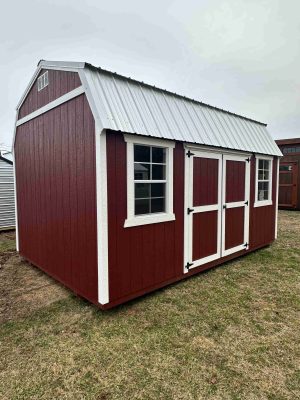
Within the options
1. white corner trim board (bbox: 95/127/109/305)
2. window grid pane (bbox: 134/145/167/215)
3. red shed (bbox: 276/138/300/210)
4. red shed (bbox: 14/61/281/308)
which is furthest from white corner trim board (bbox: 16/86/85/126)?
red shed (bbox: 276/138/300/210)

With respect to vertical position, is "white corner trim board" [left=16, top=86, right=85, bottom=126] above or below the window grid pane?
above

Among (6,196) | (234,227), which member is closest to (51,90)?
(234,227)

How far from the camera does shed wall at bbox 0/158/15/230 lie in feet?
27.9

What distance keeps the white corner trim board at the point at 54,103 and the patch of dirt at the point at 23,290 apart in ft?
9.27

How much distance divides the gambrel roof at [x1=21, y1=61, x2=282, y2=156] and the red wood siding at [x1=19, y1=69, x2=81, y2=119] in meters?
0.11

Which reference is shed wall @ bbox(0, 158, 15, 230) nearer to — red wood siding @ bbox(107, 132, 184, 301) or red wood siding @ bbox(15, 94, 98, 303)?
red wood siding @ bbox(15, 94, 98, 303)

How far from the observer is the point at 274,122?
1550cm

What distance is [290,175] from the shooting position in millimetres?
13156

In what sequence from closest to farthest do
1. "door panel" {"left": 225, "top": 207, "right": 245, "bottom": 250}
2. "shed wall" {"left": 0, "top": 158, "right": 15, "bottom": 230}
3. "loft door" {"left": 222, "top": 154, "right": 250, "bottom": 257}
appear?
"loft door" {"left": 222, "top": 154, "right": 250, "bottom": 257}
"door panel" {"left": 225, "top": 207, "right": 245, "bottom": 250}
"shed wall" {"left": 0, "top": 158, "right": 15, "bottom": 230}

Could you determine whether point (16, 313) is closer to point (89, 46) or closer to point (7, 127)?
point (89, 46)

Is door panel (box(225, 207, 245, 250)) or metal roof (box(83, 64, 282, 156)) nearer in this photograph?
metal roof (box(83, 64, 282, 156))

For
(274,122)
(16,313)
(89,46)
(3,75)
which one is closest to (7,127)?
(3,75)

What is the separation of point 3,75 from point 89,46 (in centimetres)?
547

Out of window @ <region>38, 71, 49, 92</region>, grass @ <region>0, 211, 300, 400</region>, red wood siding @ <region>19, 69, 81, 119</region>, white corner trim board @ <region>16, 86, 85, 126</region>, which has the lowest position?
grass @ <region>0, 211, 300, 400</region>
